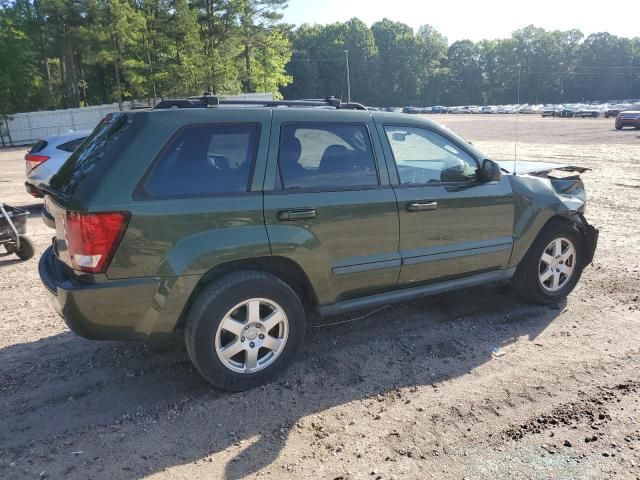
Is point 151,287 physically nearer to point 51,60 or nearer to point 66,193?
point 66,193

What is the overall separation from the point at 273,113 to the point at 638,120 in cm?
3679

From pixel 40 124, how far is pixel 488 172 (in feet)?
129

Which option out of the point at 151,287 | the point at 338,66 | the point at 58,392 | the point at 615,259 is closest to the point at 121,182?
the point at 151,287

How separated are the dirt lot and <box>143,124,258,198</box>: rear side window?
1409mm

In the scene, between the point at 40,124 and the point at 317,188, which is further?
the point at 40,124

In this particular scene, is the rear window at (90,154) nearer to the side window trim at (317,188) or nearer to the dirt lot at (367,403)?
the side window trim at (317,188)

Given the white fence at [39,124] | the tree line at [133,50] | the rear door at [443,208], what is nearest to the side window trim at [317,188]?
the rear door at [443,208]

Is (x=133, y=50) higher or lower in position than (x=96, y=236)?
higher

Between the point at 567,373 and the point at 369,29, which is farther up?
the point at 369,29

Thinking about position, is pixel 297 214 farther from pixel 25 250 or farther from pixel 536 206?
pixel 25 250

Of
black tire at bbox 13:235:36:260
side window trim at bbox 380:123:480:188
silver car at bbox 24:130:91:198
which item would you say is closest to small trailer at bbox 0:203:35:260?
black tire at bbox 13:235:36:260

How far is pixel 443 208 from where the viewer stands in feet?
13.9

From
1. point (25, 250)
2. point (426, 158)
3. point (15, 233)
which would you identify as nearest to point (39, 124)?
point (25, 250)

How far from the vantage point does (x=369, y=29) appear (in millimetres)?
131000
